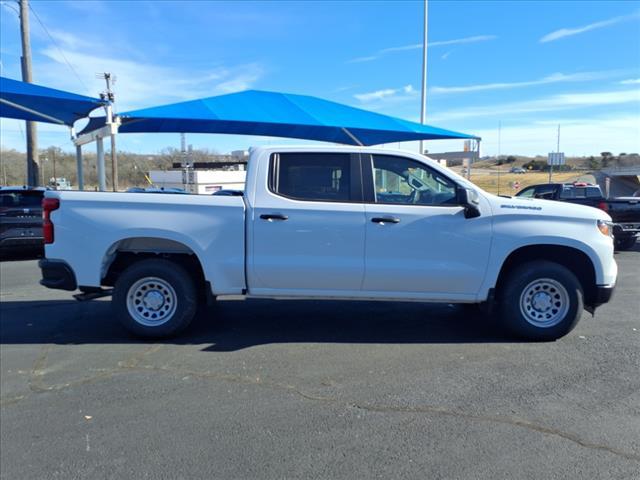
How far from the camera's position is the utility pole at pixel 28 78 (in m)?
18.0

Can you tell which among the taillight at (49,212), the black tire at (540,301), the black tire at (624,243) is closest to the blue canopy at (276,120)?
the black tire at (624,243)

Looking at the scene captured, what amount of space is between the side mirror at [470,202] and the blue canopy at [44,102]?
24.6ft

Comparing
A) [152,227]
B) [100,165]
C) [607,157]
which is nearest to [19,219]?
[100,165]

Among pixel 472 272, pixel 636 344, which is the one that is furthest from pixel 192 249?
pixel 636 344

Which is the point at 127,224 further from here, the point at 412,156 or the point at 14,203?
the point at 14,203

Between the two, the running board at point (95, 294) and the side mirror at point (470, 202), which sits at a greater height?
the side mirror at point (470, 202)

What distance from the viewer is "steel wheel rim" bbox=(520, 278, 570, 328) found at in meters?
5.09

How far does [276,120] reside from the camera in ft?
33.3

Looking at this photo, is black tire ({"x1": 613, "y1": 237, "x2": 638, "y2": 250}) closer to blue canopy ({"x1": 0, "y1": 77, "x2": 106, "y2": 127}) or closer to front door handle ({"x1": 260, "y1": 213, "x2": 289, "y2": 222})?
front door handle ({"x1": 260, "y1": 213, "x2": 289, "y2": 222})

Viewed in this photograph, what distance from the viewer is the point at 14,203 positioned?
10914 millimetres

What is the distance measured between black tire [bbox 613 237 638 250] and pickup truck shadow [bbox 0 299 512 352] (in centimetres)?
772

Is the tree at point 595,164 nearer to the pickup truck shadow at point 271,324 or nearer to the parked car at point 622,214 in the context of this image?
the parked car at point 622,214

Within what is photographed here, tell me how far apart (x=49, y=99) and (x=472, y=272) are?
8.68m

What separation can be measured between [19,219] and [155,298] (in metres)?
7.58
